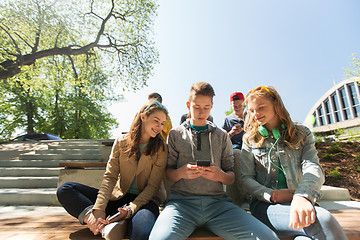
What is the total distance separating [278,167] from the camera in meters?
1.80

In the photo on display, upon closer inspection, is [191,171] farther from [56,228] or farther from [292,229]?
[56,228]

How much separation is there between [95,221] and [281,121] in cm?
195

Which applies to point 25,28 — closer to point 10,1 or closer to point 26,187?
point 10,1

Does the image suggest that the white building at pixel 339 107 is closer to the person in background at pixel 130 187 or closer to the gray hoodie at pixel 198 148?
the gray hoodie at pixel 198 148

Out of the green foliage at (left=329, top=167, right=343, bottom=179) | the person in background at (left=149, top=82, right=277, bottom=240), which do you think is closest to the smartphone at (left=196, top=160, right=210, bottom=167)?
the person in background at (left=149, top=82, right=277, bottom=240)

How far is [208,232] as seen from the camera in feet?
5.32

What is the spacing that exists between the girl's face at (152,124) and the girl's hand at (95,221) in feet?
2.67

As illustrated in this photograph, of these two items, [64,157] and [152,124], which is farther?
[64,157]

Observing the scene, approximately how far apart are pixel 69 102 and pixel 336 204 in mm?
20622

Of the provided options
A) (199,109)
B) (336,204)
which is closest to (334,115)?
(336,204)

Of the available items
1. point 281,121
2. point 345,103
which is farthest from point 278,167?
point 345,103

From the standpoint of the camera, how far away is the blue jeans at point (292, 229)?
1286 mm

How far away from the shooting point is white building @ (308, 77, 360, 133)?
33156 millimetres

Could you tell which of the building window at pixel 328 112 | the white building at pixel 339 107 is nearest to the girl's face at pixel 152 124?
the white building at pixel 339 107
